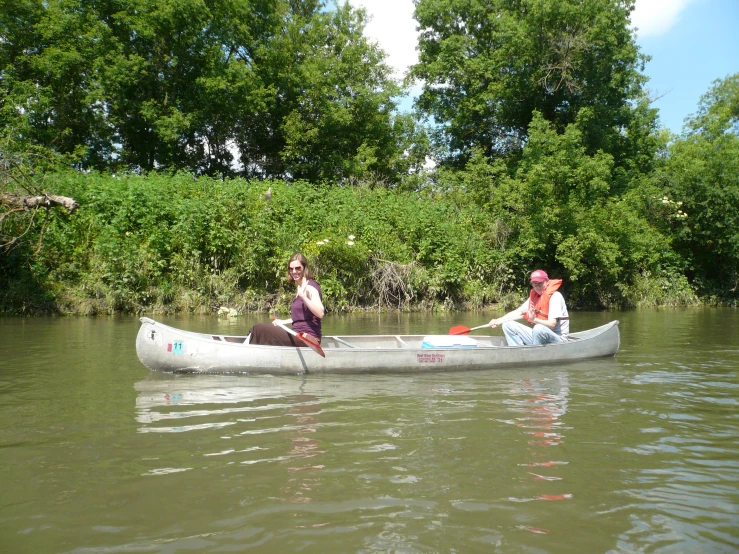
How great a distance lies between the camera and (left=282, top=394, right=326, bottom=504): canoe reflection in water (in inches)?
161

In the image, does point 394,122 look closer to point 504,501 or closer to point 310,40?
point 310,40

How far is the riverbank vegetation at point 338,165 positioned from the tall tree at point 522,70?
0.10 metres

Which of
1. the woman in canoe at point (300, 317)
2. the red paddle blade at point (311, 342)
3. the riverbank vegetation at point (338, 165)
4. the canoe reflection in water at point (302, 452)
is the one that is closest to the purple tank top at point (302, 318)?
the woman in canoe at point (300, 317)

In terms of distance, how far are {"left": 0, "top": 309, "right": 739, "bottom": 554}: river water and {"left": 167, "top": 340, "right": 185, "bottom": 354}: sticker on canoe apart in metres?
0.34

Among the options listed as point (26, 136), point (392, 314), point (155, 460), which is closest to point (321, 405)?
point (155, 460)

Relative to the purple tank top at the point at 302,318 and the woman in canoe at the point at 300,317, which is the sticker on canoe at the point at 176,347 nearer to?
the woman in canoe at the point at 300,317

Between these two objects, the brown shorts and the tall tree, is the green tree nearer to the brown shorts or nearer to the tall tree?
the tall tree

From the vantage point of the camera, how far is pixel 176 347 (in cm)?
802

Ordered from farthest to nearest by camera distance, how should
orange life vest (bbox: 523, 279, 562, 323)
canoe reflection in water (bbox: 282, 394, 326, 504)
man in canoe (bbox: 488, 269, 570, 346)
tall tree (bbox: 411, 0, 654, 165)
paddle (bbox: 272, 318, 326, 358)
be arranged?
tall tree (bbox: 411, 0, 654, 165) → orange life vest (bbox: 523, 279, 562, 323) → man in canoe (bbox: 488, 269, 570, 346) → paddle (bbox: 272, 318, 326, 358) → canoe reflection in water (bbox: 282, 394, 326, 504)

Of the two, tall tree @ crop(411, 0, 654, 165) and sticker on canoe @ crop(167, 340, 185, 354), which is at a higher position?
tall tree @ crop(411, 0, 654, 165)

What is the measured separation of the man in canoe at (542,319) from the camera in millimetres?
9586

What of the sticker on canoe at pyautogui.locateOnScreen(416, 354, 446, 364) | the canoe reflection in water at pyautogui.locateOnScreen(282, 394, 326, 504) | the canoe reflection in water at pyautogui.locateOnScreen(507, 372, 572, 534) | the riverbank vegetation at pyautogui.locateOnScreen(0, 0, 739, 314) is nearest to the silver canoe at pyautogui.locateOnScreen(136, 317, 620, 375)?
the sticker on canoe at pyautogui.locateOnScreen(416, 354, 446, 364)

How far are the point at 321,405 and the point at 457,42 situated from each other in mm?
27853

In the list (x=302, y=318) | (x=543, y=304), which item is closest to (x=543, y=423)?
(x=302, y=318)
